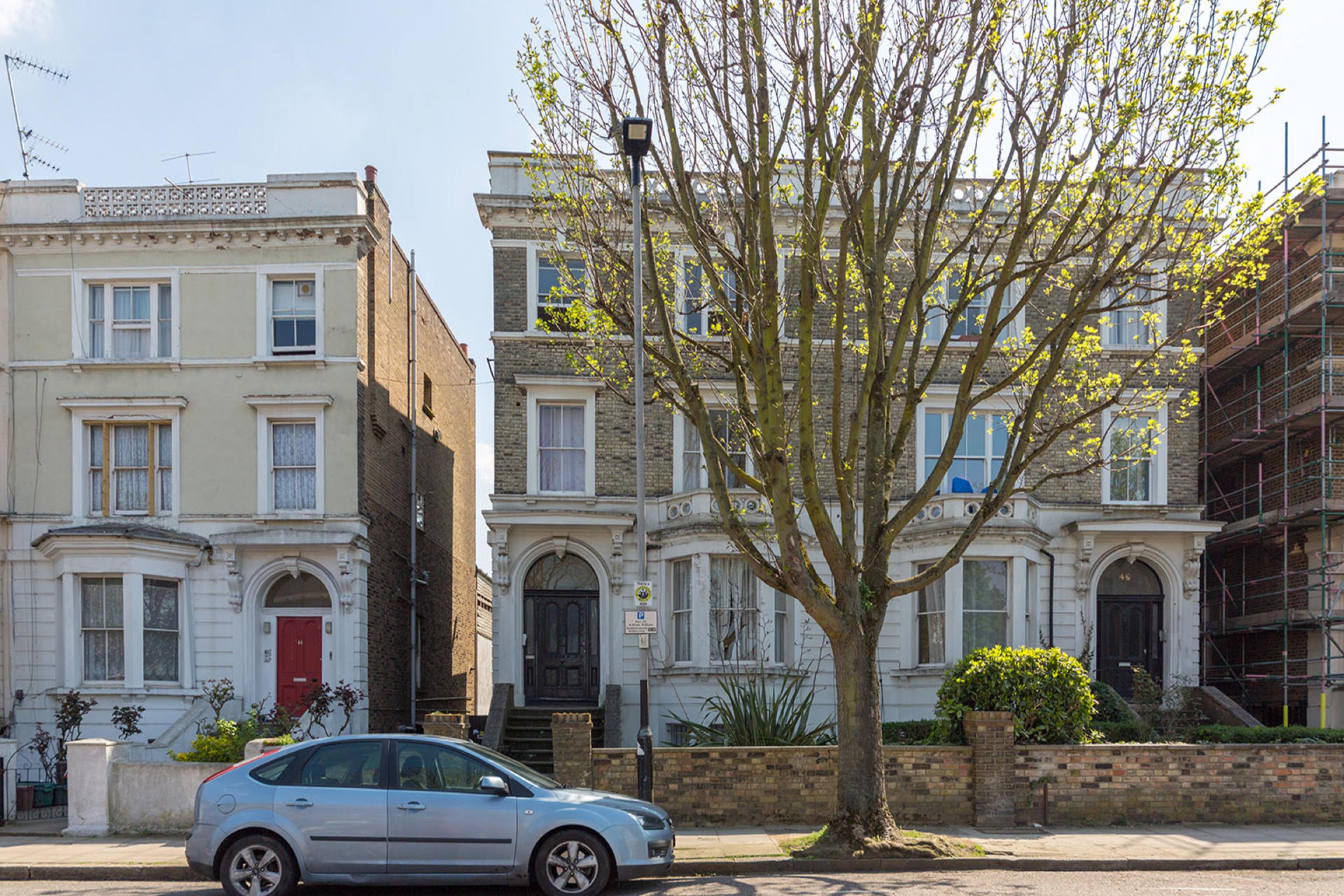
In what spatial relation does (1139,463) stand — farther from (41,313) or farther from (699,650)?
(41,313)

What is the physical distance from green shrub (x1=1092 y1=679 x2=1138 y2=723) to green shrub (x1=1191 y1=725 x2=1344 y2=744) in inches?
70.7

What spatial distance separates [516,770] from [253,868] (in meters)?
2.38

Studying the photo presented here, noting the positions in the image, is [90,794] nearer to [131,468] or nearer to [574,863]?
[574,863]

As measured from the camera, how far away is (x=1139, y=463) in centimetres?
2206

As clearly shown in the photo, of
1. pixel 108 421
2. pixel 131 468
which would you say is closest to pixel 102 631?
pixel 131 468

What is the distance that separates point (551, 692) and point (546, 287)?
7726 mm

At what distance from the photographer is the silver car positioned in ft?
32.0

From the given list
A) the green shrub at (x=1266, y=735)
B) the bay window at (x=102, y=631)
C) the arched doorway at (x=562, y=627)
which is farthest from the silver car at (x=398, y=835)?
the arched doorway at (x=562, y=627)

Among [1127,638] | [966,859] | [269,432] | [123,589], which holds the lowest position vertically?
[966,859]

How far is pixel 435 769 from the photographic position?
10.0m

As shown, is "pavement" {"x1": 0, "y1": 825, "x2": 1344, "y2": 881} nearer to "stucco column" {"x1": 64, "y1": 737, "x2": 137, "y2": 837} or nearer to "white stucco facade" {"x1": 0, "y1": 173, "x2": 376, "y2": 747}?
"stucco column" {"x1": 64, "y1": 737, "x2": 137, "y2": 837}

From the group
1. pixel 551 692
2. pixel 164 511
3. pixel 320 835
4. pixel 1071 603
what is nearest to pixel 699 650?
pixel 551 692

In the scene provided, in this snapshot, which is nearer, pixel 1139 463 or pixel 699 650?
pixel 699 650

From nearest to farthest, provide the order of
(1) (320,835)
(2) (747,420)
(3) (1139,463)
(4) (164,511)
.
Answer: (1) (320,835)
(2) (747,420)
(4) (164,511)
(3) (1139,463)
